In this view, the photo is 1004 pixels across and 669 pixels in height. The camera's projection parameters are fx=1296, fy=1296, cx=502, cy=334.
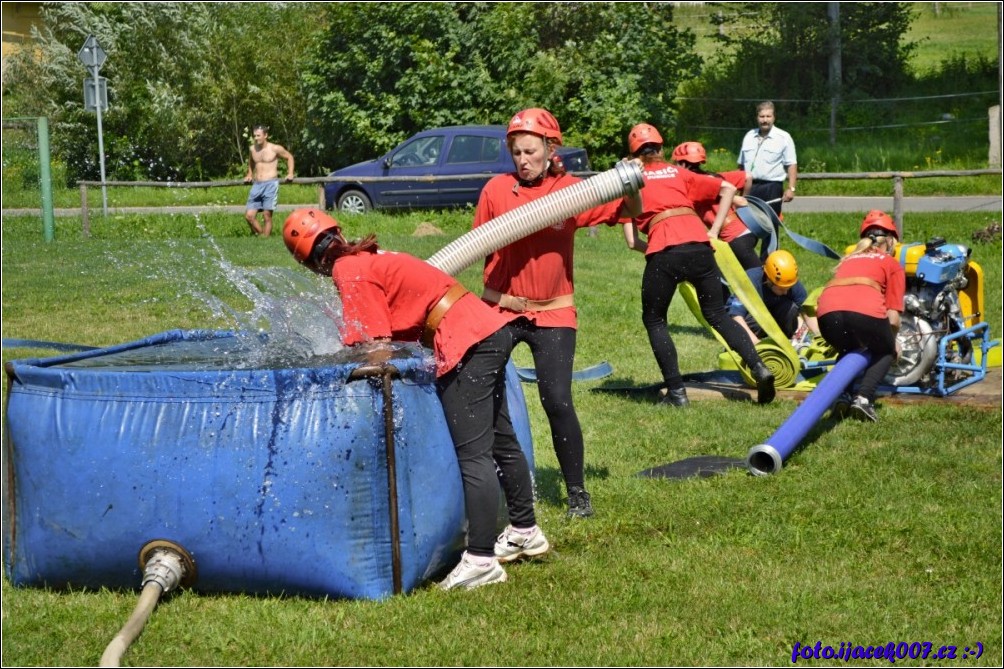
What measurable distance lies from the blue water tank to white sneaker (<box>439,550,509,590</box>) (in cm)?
18

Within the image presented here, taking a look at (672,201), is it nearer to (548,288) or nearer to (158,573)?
(548,288)

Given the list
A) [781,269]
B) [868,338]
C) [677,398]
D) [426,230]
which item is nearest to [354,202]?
[426,230]

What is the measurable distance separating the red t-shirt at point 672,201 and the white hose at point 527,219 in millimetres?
2947

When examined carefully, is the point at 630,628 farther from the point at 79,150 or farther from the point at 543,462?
the point at 79,150

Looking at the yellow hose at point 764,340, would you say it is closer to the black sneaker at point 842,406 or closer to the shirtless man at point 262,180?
the black sneaker at point 842,406

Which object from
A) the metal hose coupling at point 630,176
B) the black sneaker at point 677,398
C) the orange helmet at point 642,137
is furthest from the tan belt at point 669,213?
the metal hose coupling at point 630,176

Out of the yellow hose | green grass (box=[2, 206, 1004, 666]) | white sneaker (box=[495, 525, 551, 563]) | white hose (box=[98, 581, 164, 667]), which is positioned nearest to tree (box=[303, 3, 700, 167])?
the yellow hose

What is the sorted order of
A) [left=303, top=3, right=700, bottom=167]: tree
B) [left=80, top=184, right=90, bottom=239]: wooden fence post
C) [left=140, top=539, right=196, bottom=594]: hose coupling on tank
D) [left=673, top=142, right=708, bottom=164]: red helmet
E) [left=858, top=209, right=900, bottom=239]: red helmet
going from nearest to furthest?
[left=140, top=539, right=196, bottom=594]: hose coupling on tank, [left=858, top=209, right=900, bottom=239]: red helmet, [left=673, top=142, right=708, bottom=164]: red helmet, [left=80, top=184, right=90, bottom=239]: wooden fence post, [left=303, top=3, right=700, bottom=167]: tree

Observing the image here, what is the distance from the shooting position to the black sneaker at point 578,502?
6.34 metres

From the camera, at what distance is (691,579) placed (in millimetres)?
5438

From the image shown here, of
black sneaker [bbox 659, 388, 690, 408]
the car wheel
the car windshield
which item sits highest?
the car windshield

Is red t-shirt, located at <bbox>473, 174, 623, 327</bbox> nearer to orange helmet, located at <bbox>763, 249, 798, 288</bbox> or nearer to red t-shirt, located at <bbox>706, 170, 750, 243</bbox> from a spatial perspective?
red t-shirt, located at <bbox>706, 170, 750, 243</bbox>

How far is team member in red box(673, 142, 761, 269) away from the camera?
10.3 m

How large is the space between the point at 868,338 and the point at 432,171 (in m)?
12.8
